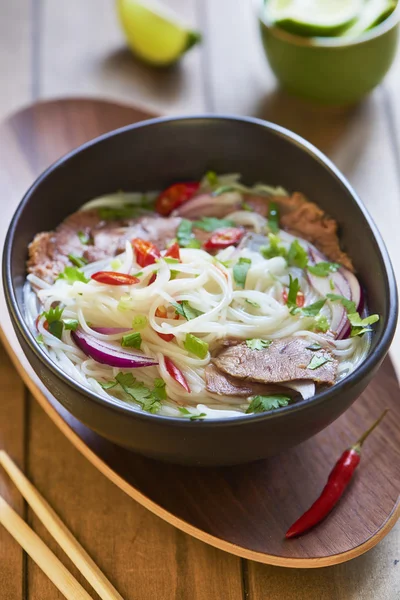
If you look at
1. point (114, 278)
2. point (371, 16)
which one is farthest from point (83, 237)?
point (371, 16)

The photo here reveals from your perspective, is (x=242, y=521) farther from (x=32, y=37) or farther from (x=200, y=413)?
(x=32, y=37)

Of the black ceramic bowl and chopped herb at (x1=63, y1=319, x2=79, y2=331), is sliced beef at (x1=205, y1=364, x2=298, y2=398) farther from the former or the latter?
chopped herb at (x1=63, y1=319, x2=79, y2=331)

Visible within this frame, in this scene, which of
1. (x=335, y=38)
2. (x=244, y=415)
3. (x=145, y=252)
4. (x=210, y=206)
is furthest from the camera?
(x=335, y=38)

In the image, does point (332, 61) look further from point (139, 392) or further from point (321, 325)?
point (139, 392)

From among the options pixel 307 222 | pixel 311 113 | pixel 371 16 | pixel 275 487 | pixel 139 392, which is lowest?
pixel 275 487

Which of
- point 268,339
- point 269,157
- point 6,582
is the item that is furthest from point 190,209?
point 6,582

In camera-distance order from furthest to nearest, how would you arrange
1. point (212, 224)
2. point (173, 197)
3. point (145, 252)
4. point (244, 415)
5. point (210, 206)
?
point (173, 197) → point (210, 206) → point (212, 224) → point (145, 252) → point (244, 415)
